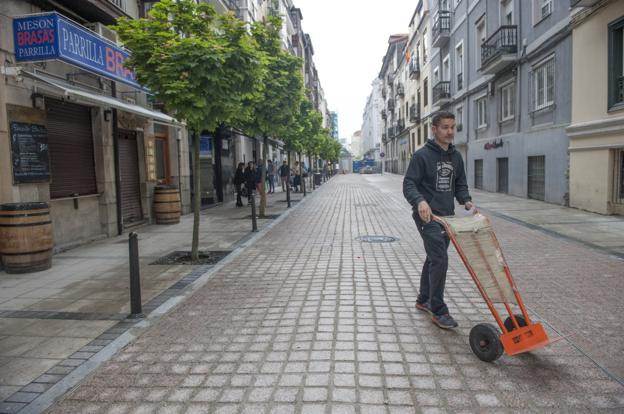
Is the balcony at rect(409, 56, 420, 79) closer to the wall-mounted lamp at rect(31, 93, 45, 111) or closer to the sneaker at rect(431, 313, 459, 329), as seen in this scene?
the wall-mounted lamp at rect(31, 93, 45, 111)

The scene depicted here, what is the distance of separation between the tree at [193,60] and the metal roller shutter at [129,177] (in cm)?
465

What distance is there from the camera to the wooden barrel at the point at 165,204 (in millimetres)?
12406

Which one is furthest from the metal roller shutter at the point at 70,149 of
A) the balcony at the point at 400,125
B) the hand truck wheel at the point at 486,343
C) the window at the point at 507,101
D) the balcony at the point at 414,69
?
the balcony at the point at 400,125

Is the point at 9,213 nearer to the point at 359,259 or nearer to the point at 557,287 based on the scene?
the point at 359,259

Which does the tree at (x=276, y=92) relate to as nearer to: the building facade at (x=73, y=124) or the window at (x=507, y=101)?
the building facade at (x=73, y=124)

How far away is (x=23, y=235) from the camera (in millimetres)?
6895

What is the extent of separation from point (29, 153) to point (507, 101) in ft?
58.5

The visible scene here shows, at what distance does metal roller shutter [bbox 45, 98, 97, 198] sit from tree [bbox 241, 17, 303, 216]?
4.29 meters

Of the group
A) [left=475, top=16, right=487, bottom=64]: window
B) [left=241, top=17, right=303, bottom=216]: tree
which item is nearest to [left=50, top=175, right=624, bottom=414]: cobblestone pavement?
[left=241, top=17, right=303, bottom=216]: tree

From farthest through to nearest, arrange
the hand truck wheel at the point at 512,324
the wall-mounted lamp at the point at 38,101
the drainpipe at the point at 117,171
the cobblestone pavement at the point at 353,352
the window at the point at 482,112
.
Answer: the window at the point at 482,112
the drainpipe at the point at 117,171
the wall-mounted lamp at the point at 38,101
the hand truck wheel at the point at 512,324
the cobblestone pavement at the point at 353,352

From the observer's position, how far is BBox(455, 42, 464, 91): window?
86.1 ft

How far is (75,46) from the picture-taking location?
26.5 feet

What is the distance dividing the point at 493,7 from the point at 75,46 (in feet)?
59.0

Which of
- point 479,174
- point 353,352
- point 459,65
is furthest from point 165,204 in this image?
point 459,65
